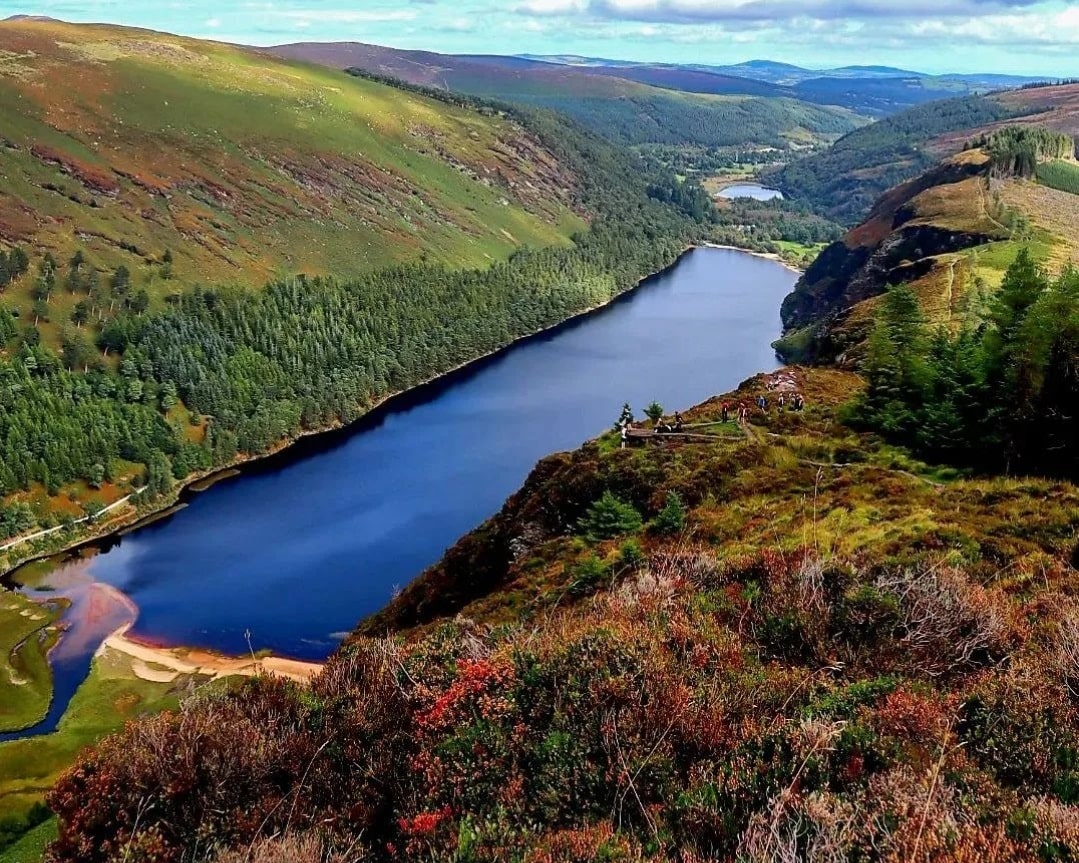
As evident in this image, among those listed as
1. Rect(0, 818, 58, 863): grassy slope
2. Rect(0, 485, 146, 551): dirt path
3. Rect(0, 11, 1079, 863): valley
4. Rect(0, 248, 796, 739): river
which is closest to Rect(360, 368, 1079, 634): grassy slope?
Rect(0, 11, 1079, 863): valley

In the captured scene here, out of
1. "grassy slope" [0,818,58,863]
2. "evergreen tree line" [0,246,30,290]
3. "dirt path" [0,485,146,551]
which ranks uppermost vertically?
"evergreen tree line" [0,246,30,290]

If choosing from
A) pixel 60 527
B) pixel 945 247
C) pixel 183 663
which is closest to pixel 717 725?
pixel 183 663

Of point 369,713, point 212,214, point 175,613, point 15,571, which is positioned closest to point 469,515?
point 175,613

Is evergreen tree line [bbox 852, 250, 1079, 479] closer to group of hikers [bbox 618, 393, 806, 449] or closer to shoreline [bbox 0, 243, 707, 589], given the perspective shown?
group of hikers [bbox 618, 393, 806, 449]

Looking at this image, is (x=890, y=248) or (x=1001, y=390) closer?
(x=1001, y=390)

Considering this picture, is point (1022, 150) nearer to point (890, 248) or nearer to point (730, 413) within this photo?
point (890, 248)

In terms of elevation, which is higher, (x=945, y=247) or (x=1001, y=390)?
(x=945, y=247)

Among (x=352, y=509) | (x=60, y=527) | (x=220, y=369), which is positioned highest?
(x=220, y=369)
